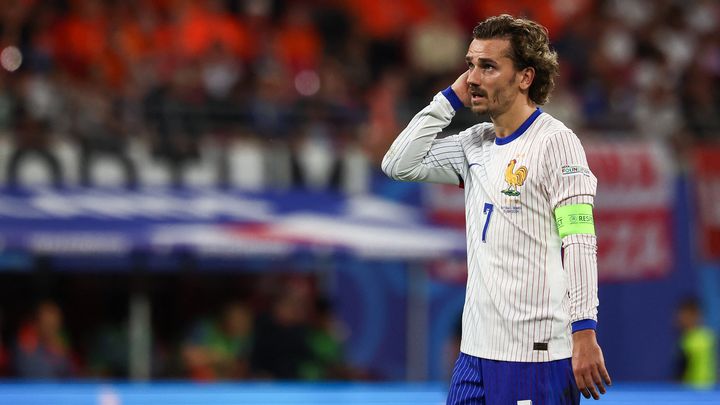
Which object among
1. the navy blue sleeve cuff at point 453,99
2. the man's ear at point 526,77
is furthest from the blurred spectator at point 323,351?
the man's ear at point 526,77

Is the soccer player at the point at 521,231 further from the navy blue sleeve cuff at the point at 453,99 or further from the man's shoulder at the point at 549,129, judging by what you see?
the navy blue sleeve cuff at the point at 453,99

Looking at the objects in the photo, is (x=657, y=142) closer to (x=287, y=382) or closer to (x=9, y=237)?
(x=287, y=382)

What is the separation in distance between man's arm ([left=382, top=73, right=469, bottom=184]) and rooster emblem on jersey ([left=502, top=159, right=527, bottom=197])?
36cm

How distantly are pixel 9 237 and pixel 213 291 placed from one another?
2466mm

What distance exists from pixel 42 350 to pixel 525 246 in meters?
7.23

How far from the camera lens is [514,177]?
4273 mm

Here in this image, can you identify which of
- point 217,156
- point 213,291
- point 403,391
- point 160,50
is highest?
point 160,50

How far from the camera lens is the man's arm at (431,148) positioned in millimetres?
4602

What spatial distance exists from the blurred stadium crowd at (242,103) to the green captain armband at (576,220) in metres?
6.68

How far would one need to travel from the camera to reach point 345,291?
13.2 m

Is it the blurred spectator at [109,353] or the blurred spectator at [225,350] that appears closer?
the blurred spectator at [225,350]

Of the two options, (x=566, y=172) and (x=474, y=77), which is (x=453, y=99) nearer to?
(x=474, y=77)

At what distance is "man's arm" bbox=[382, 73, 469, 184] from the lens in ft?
15.1

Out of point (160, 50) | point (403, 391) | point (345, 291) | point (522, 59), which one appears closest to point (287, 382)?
point (403, 391)
